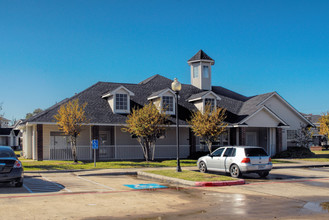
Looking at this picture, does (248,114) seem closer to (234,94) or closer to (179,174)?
(234,94)

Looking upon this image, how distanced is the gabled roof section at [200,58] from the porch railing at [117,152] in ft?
32.6

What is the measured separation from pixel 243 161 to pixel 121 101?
15.0 meters

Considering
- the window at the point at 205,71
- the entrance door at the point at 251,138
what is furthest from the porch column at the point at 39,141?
the entrance door at the point at 251,138

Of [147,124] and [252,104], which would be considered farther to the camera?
[252,104]

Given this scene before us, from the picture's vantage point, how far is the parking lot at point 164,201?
8.89 m

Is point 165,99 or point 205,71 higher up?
point 205,71

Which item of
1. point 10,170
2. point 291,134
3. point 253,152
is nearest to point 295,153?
point 291,134

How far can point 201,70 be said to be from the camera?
119ft

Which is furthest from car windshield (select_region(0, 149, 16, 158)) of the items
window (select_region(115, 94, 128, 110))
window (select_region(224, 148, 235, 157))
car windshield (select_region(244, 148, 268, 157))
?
Result: window (select_region(115, 94, 128, 110))

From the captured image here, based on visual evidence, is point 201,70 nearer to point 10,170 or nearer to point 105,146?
point 105,146

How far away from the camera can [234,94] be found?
127ft

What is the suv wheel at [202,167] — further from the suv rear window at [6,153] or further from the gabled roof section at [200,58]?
the gabled roof section at [200,58]

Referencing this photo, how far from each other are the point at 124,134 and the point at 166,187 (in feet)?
53.1

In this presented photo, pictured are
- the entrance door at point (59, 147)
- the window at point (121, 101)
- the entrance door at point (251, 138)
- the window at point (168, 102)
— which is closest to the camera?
the entrance door at point (59, 147)
